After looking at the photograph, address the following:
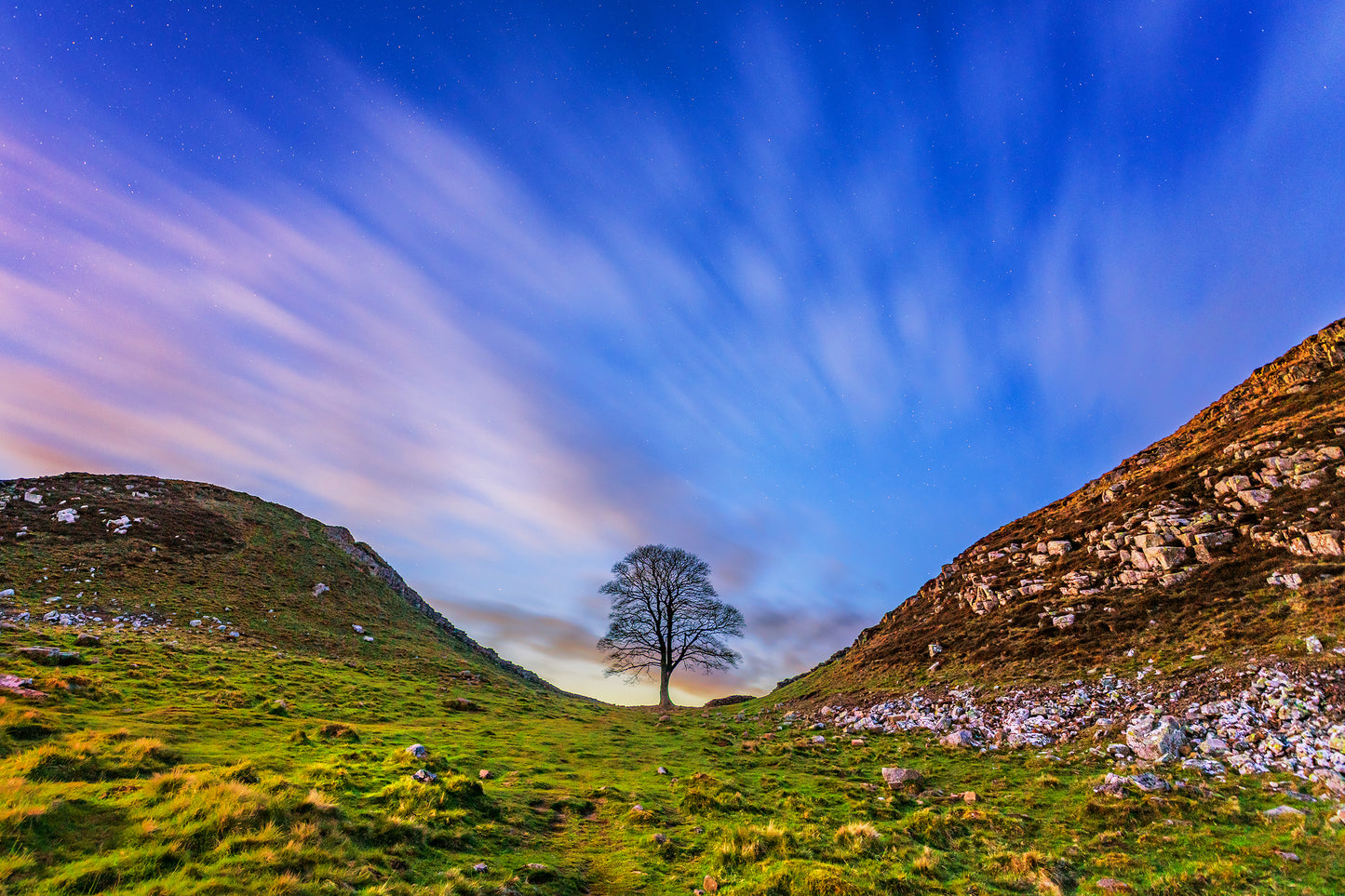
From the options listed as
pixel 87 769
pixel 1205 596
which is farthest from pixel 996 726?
pixel 87 769

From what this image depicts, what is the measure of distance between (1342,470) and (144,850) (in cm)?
4434

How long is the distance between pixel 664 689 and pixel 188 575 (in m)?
43.0

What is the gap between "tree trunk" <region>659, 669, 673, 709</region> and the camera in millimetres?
51825

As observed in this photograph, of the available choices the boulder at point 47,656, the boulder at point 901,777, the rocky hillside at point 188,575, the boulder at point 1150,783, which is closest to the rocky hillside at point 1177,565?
the boulder at point 1150,783

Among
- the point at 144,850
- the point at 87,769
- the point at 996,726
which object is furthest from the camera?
the point at 996,726

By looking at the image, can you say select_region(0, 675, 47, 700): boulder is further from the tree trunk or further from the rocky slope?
the tree trunk

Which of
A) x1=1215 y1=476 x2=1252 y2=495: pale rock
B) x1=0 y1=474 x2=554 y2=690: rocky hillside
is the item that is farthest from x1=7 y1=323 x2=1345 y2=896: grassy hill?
x1=1215 y1=476 x2=1252 y2=495: pale rock

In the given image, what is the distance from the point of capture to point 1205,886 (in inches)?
378

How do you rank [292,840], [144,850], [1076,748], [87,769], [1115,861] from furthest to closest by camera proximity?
[1076,748]
[1115,861]
[87,769]
[292,840]
[144,850]

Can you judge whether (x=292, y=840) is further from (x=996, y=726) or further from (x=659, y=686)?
(x=659, y=686)

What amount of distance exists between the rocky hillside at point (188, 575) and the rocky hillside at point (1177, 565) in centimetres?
4146

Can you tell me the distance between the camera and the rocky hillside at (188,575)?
33.2 meters

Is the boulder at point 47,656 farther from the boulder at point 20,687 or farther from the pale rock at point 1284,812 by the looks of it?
the pale rock at point 1284,812

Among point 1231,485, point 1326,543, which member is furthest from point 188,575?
point 1231,485
